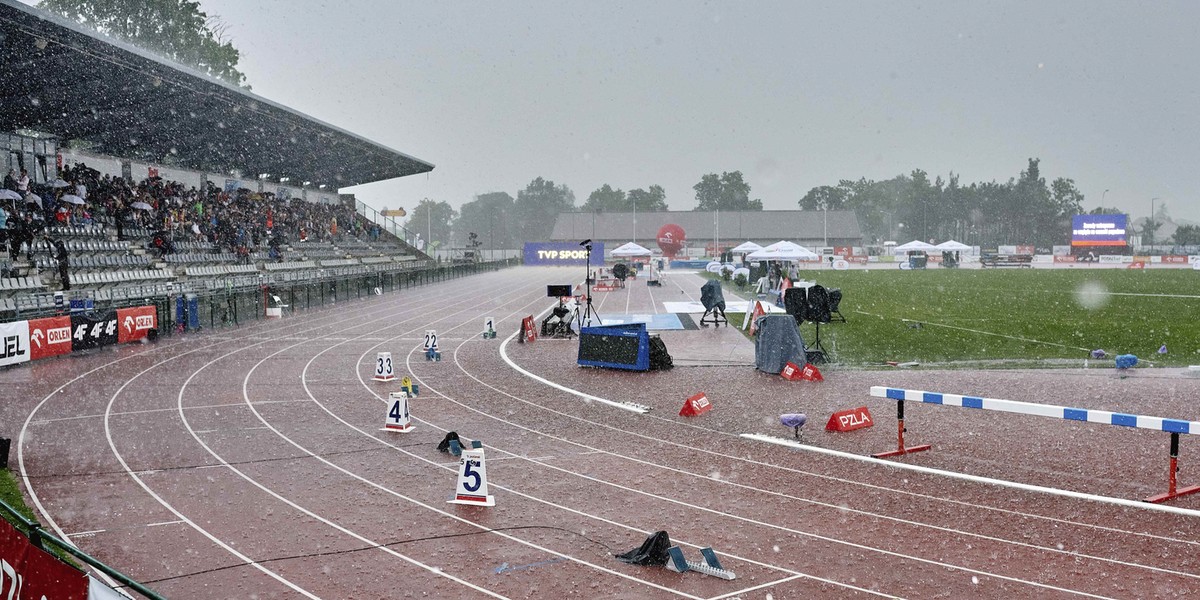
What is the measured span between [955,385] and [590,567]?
9930mm

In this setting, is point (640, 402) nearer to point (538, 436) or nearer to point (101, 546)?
point (538, 436)

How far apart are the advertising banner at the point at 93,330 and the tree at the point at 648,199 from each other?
134028 mm

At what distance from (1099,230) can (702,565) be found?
A: 9623 centimetres

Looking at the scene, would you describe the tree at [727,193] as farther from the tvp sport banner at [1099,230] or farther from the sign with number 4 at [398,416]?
the sign with number 4 at [398,416]

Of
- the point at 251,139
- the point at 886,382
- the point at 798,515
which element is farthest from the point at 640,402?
the point at 251,139

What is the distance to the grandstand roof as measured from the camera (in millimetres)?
25016

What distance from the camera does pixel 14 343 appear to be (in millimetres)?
17797

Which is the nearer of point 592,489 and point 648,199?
point 592,489

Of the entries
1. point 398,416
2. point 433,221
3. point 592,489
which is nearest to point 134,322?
point 398,416

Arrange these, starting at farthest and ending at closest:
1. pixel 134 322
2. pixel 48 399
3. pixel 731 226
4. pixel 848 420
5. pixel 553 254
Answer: pixel 731 226 < pixel 553 254 < pixel 134 322 < pixel 48 399 < pixel 848 420

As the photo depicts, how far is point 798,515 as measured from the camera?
7945mm

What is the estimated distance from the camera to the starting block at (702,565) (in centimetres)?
650

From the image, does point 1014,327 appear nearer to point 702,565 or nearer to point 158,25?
point 702,565

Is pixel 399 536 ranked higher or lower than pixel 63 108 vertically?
lower
